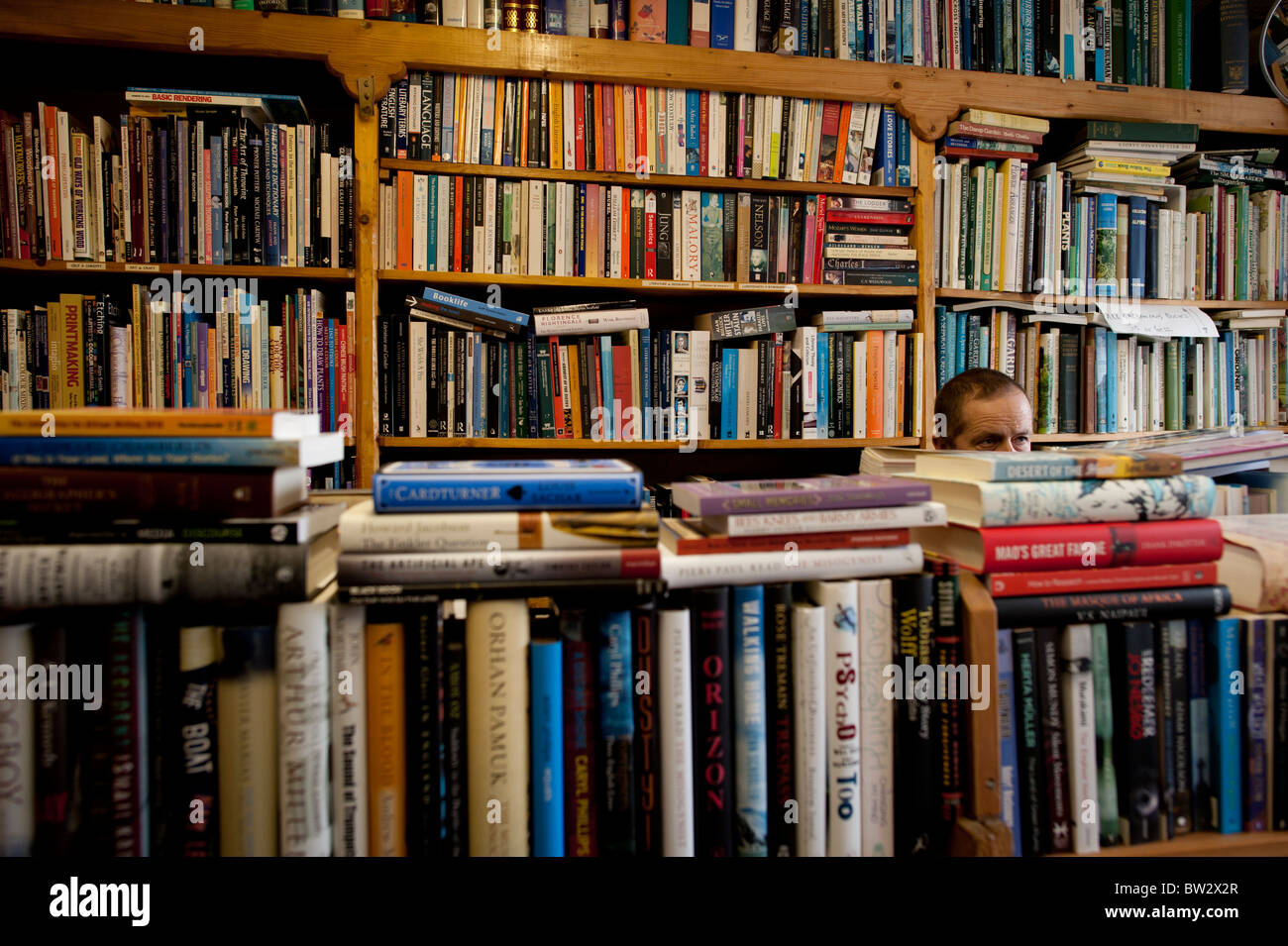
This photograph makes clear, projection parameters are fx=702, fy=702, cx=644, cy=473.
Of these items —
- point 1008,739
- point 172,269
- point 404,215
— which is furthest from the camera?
point 404,215

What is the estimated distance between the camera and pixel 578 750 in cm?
58

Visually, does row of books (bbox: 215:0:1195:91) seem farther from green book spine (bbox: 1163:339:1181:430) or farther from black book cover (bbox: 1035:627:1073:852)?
black book cover (bbox: 1035:627:1073:852)

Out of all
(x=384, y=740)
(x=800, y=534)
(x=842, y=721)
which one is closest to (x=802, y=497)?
(x=800, y=534)

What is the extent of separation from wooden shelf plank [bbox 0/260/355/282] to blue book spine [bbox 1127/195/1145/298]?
2197mm

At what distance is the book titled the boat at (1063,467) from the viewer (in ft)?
2.22

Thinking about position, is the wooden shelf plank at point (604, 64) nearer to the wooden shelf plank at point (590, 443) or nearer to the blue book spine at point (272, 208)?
the blue book spine at point (272, 208)

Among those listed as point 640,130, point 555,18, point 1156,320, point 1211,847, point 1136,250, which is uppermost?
point 555,18

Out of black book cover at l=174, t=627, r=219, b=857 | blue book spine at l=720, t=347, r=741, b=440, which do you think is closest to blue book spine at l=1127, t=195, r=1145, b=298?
blue book spine at l=720, t=347, r=741, b=440

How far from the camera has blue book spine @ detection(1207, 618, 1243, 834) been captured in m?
0.66

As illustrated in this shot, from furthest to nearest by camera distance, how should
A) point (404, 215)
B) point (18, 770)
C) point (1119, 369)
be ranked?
1. point (1119, 369)
2. point (404, 215)
3. point (18, 770)

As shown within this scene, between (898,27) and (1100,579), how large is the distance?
6.18 feet

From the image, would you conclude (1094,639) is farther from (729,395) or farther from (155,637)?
(729,395)

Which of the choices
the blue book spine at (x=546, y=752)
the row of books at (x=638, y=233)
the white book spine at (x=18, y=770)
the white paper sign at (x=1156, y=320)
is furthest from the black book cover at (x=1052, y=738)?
the white paper sign at (x=1156, y=320)
